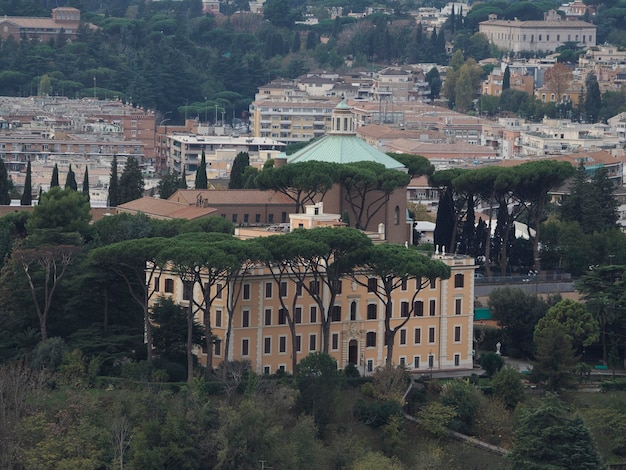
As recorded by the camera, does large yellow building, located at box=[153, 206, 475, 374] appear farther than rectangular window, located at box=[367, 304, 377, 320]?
No

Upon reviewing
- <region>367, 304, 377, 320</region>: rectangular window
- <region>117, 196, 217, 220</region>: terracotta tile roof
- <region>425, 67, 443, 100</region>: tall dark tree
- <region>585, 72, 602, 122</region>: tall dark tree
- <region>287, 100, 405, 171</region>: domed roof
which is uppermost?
<region>425, 67, 443, 100</region>: tall dark tree

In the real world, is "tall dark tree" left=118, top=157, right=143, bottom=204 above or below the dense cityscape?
above

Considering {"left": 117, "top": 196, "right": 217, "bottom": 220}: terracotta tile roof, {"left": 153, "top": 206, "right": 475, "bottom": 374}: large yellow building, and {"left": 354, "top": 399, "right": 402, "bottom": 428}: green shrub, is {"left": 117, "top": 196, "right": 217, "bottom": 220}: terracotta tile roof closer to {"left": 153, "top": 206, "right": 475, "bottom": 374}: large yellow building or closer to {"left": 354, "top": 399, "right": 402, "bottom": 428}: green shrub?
{"left": 153, "top": 206, "right": 475, "bottom": 374}: large yellow building

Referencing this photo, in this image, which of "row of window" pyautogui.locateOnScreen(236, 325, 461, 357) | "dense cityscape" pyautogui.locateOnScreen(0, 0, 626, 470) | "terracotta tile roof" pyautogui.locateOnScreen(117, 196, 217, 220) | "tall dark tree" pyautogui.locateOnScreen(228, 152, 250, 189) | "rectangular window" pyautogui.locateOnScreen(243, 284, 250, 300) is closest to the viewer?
"dense cityscape" pyautogui.locateOnScreen(0, 0, 626, 470)

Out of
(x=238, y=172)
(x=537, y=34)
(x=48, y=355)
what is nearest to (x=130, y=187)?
(x=238, y=172)

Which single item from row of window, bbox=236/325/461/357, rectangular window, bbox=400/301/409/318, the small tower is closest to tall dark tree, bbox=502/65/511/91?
the small tower

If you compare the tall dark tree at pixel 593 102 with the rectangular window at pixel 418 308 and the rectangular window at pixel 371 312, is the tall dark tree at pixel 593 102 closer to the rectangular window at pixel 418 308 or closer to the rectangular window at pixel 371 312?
the rectangular window at pixel 418 308

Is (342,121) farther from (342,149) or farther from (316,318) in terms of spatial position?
(316,318)
